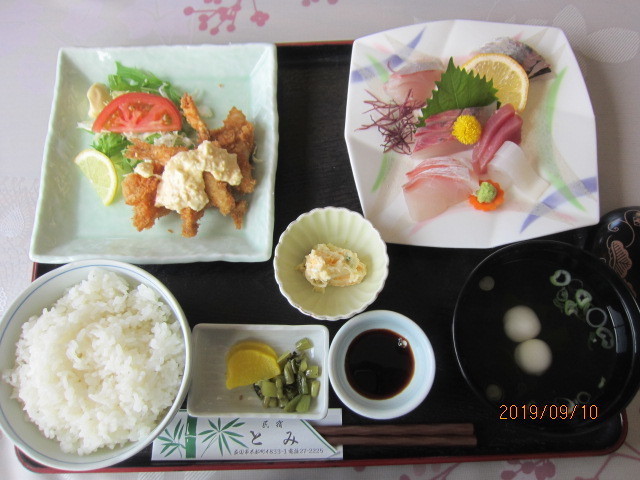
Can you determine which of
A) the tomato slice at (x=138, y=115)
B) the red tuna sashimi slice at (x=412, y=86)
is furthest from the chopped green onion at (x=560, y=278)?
the tomato slice at (x=138, y=115)

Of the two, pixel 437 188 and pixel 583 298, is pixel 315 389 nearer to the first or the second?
pixel 437 188

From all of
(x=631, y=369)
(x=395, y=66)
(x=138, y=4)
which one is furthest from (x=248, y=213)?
(x=631, y=369)

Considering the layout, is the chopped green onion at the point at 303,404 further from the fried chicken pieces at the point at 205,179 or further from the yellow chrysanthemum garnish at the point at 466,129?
the yellow chrysanthemum garnish at the point at 466,129

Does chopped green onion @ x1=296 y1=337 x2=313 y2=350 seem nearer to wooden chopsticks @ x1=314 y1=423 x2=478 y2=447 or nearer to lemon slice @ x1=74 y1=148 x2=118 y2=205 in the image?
wooden chopsticks @ x1=314 y1=423 x2=478 y2=447

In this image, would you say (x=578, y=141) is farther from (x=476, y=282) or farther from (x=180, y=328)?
(x=180, y=328)

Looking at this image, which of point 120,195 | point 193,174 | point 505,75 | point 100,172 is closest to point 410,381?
point 193,174

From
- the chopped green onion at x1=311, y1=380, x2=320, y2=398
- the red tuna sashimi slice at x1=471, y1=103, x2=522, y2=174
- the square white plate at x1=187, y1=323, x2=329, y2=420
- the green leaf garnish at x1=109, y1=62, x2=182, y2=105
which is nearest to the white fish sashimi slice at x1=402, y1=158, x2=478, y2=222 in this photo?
the red tuna sashimi slice at x1=471, y1=103, x2=522, y2=174
